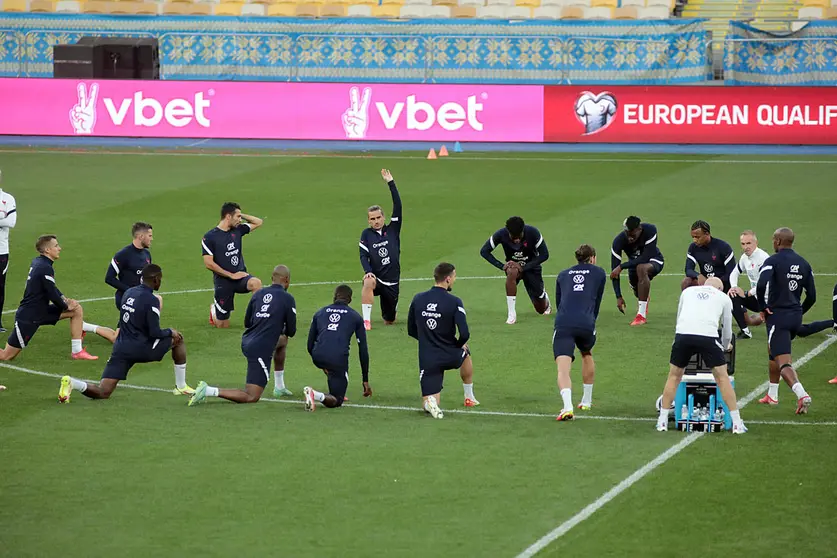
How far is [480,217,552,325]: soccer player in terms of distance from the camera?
2131cm

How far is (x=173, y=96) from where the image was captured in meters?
40.6

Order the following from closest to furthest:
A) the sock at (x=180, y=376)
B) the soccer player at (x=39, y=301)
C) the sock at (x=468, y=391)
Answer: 1. the sock at (x=468, y=391)
2. the sock at (x=180, y=376)
3. the soccer player at (x=39, y=301)

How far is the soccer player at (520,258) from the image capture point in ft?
69.9

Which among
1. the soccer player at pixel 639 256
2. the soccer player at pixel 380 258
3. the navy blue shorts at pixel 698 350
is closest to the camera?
the navy blue shorts at pixel 698 350

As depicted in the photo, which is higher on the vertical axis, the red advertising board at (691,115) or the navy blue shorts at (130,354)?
the red advertising board at (691,115)

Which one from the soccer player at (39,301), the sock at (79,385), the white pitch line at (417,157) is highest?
the white pitch line at (417,157)

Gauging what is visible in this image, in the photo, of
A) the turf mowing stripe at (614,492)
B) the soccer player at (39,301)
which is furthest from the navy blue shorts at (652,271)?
the soccer player at (39,301)

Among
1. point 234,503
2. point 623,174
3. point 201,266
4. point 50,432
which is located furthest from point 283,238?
point 234,503

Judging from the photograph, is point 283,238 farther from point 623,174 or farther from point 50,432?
point 50,432

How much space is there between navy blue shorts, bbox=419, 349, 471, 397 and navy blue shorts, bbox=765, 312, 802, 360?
3.65 m

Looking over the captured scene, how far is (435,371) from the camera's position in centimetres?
1545

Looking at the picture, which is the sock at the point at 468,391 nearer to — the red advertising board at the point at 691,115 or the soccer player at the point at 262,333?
the soccer player at the point at 262,333

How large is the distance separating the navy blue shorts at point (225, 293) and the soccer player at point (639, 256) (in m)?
5.81

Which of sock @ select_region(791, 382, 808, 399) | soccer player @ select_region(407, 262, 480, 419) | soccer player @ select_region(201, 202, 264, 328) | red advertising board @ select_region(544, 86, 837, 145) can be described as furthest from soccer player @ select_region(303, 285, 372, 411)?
red advertising board @ select_region(544, 86, 837, 145)
